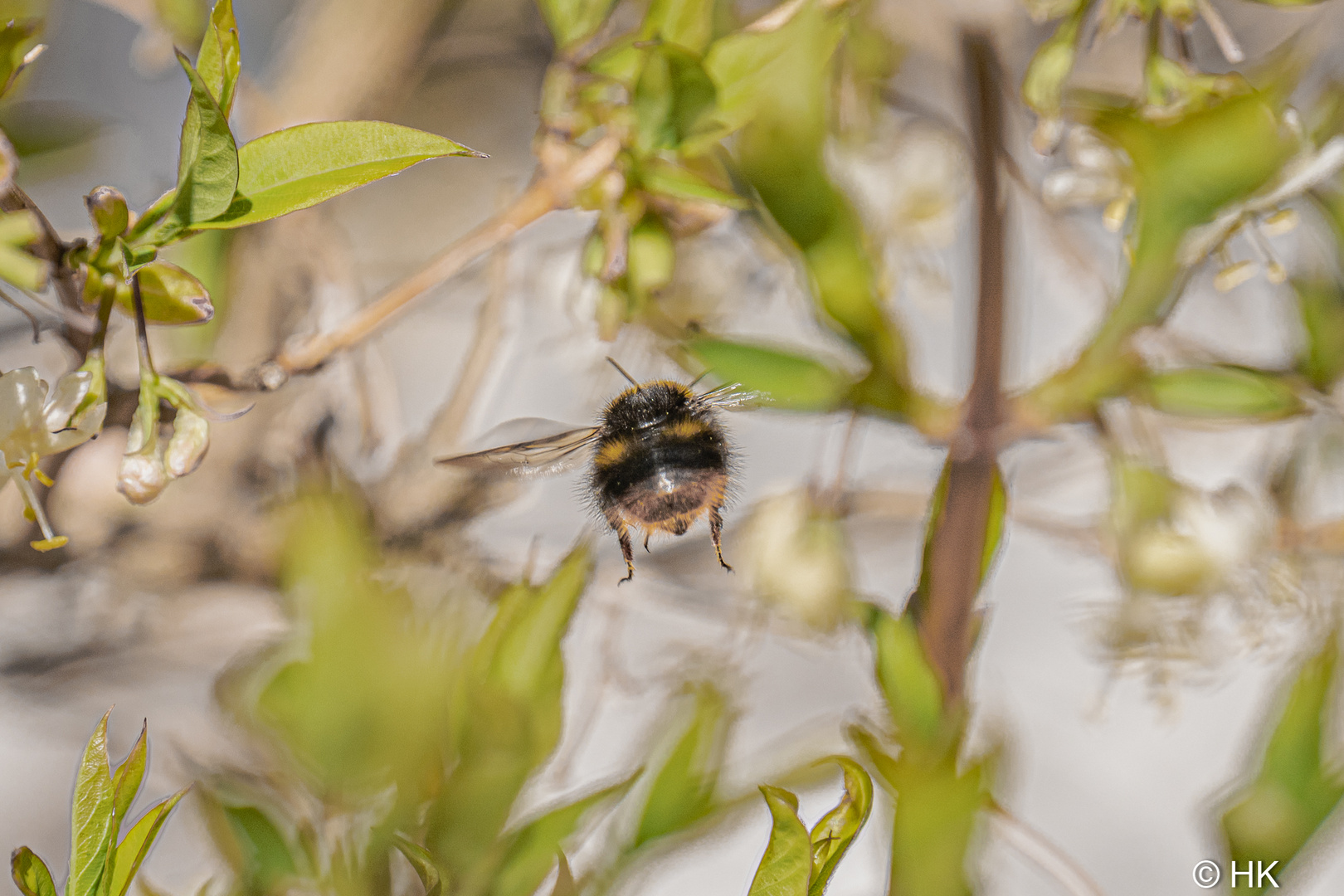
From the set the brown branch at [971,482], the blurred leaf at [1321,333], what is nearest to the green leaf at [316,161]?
the brown branch at [971,482]

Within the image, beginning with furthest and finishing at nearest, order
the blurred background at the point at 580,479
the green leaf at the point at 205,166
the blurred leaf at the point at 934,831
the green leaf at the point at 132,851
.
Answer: the blurred background at the point at 580,479 → the blurred leaf at the point at 934,831 → the green leaf at the point at 132,851 → the green leaf at the point at 205,166

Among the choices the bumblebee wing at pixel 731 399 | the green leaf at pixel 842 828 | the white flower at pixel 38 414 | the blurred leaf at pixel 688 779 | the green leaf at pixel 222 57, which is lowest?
the blurred leaf at pixel 688 779

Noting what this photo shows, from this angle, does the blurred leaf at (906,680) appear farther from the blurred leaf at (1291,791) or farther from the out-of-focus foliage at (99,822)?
the out-of-focus foliage at (99,822)

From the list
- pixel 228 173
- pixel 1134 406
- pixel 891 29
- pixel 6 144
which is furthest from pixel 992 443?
pixel 6 144

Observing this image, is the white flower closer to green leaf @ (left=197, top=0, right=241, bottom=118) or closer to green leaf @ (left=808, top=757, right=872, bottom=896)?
green leaf @ (left=197, top=0, right=241, bottom=118)

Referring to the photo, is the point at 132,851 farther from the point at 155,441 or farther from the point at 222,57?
the point at 222,57

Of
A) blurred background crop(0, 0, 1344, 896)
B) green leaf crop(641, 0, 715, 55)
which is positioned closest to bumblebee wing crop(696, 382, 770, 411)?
blurred background crop(0, 0, 1344, 896)
